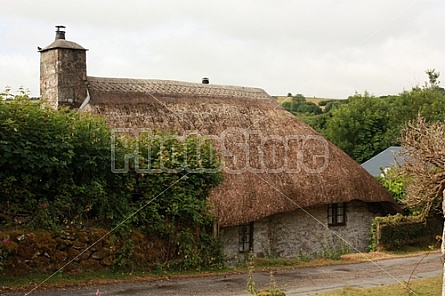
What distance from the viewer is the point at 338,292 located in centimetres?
1130

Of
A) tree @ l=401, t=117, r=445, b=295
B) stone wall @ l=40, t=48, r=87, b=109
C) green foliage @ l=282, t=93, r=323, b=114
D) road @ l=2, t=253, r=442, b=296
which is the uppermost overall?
green foliage @ l=282, t=93, r=323, b=114

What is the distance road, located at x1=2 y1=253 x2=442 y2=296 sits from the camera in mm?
11117

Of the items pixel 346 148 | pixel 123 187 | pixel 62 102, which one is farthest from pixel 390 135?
pixel 123 187

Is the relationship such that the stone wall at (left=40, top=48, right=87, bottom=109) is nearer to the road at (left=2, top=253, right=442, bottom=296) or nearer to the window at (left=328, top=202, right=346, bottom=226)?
the road at (left=2, top=253, right=442, bottom=296)

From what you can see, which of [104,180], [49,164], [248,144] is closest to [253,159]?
[248,144]

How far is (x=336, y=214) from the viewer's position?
21578mm

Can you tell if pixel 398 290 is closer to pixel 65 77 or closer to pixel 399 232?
pixel 399 232

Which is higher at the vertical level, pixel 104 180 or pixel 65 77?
pixel 65 77

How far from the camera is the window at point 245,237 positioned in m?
18.5

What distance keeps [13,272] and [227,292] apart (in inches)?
Answer: 170

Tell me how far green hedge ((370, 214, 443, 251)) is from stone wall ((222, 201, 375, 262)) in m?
1.13

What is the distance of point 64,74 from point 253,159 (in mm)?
7304

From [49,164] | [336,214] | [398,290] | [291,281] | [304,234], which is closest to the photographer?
[398,290]

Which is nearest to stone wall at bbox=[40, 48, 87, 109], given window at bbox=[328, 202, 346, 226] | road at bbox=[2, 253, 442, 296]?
road at bbox=[2, 253, 442, 296]
